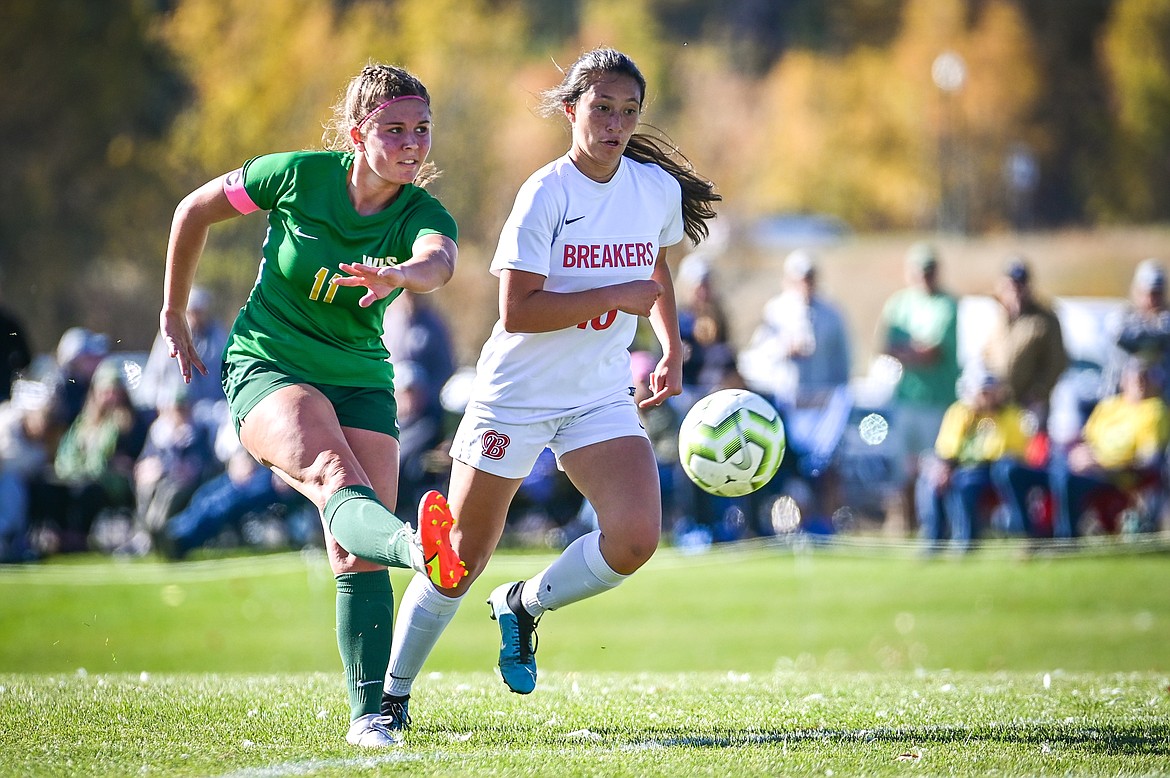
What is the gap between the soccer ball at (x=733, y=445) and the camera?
217 inches

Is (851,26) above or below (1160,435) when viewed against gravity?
above

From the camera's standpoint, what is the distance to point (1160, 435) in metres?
12.4

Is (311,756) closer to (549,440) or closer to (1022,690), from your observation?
(549,440)

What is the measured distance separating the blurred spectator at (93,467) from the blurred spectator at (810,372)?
20.3 ft

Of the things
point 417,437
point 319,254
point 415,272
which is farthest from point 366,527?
point 417,437

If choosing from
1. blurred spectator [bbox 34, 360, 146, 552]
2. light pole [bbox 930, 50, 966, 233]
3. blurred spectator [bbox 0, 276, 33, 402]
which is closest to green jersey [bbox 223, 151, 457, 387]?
blurred spectator [bbox 0, 276, 33, 402]

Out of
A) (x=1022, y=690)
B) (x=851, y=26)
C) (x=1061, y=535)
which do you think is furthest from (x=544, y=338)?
(x=851, y=26)

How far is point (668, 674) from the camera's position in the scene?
291 inches

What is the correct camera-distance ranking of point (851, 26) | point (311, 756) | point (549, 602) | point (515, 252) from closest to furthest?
1. point (311, 756)
2. point (515, 252)
3. point (549, 602)
4. point (851, 26)

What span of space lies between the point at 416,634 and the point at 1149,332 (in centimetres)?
995

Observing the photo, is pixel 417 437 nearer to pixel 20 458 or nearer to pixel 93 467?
pixel 93 467

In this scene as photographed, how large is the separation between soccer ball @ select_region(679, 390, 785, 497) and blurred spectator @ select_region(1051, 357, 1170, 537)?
24.5 ft

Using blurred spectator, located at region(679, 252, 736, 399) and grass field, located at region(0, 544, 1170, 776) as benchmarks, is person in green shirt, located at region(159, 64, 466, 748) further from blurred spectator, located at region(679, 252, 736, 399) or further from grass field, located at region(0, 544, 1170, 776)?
blurred spectator, located at region(679, 252, 736, 399)

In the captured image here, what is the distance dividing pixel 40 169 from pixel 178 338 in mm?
26349
